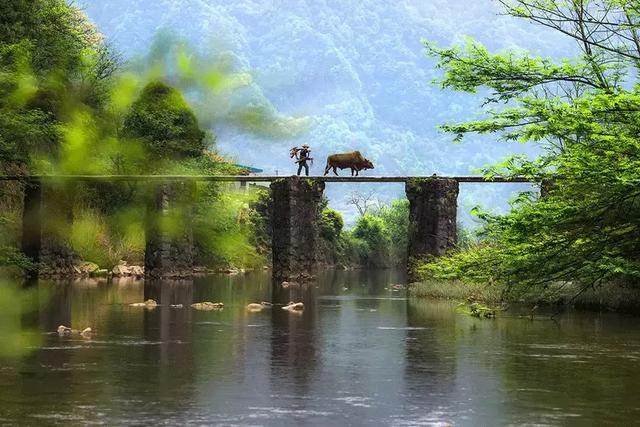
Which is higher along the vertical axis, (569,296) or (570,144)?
(570,144)

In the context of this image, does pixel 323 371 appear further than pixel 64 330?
No

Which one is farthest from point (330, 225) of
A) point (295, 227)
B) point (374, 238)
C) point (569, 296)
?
point (569, 296)

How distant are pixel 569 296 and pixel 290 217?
2330 centimetres

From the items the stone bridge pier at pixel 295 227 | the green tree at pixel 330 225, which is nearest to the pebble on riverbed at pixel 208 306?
the stone bridge pier at pixel 295 227

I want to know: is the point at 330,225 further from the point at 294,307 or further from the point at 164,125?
the point at 294,307

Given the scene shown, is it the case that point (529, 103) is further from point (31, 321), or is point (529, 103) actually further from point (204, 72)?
point (204, 72)

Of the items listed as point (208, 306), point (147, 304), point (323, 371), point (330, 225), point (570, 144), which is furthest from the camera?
point (330, 225)

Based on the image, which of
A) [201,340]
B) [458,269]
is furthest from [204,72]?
Answer: [201,340]

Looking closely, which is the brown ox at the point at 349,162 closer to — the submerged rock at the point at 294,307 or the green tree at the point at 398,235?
the submerged rock at the point at 294,307

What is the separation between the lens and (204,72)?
221 ft

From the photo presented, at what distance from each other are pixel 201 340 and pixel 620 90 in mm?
11152

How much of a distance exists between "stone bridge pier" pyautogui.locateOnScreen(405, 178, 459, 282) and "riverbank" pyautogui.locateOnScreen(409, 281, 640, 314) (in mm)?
14777

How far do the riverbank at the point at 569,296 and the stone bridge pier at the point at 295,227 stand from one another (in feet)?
55.0

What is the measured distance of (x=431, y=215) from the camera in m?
50.9
